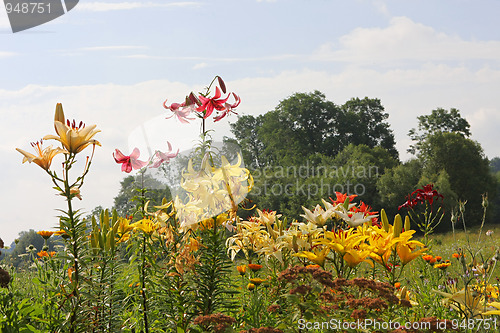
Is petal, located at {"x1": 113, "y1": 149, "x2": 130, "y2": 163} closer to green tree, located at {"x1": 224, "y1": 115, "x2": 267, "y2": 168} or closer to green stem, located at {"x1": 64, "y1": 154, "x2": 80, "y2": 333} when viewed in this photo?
green stem, located at {"x1": 64, "y1": 154, "x2": 80, "y2": 333}

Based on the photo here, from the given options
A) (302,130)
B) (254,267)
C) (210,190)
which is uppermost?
(302,130)

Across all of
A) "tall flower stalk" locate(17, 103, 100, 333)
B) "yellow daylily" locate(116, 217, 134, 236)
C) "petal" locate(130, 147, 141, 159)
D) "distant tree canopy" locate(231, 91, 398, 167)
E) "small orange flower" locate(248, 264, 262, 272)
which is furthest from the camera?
"distant tree canopy" locate(231, 91, 398, 167)

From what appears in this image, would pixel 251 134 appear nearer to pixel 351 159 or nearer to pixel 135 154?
pixel 351 159

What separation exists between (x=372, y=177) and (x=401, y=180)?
2.08m

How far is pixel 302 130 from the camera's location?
4084 centimetres

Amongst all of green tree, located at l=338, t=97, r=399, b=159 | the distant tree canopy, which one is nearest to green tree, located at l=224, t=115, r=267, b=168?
the distant tree canopy

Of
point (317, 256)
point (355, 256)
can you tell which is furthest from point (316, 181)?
point (355, 256)

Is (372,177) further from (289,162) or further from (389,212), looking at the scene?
(289,162)

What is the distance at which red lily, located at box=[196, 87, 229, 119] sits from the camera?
3221 millimetres

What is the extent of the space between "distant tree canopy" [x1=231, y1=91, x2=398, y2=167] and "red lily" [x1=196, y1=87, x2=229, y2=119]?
34.8 m

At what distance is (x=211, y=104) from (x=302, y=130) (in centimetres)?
3802

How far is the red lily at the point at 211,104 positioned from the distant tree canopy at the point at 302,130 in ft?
114

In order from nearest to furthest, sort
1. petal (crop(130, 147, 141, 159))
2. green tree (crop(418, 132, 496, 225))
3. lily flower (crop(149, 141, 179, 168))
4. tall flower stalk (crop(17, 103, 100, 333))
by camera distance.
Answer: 1. tall flower stalk (crop(17, 103, 100, 333))
2. lily flower (crop(149, 141, 179, 168))
3. petal (crop(130, 147, 141, 159))
4. green tree (crop(418, 132, 496, 225))

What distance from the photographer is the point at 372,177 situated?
34.1m
